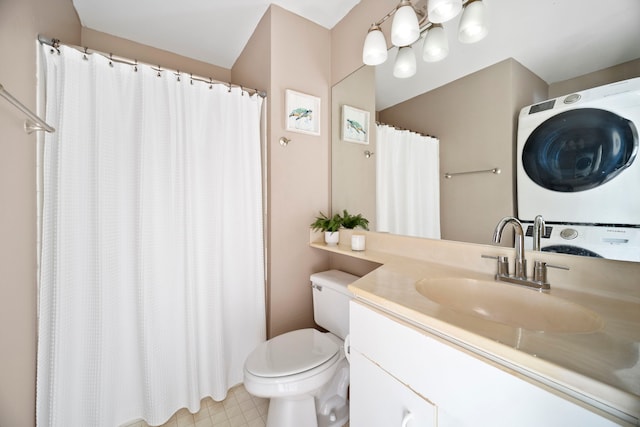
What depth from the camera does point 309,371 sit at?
3.23 feet

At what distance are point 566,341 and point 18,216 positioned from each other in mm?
1629

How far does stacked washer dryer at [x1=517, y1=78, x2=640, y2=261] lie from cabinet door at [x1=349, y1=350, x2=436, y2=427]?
67cm

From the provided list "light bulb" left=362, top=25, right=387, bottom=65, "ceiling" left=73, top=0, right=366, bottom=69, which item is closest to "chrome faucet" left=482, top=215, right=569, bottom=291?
"light bulb" left=362, top=25, right=387, bottom=65

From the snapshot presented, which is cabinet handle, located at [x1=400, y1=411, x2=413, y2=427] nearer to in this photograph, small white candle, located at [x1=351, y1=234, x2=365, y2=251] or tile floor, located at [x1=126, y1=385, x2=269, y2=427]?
small white candle, located at [x1=351, y1=234, x2=365, y2=251]

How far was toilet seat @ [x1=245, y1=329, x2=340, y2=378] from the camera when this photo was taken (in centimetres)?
98

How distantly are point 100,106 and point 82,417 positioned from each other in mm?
1463

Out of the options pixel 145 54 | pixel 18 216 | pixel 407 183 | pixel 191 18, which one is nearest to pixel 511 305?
pixel 407 183

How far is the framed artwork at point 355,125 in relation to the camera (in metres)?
1.50

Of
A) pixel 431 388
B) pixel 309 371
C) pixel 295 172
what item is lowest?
pixel 309 371

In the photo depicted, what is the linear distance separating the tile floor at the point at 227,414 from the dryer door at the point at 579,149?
143cm

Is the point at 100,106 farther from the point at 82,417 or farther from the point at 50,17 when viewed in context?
the point at 82,417

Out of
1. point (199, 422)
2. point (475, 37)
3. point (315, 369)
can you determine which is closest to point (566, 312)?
point (315, 369)

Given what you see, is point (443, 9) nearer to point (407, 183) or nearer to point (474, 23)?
point (474, 23)

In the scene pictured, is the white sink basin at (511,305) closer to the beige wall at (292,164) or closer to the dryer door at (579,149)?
the dryer door at (579,149)
